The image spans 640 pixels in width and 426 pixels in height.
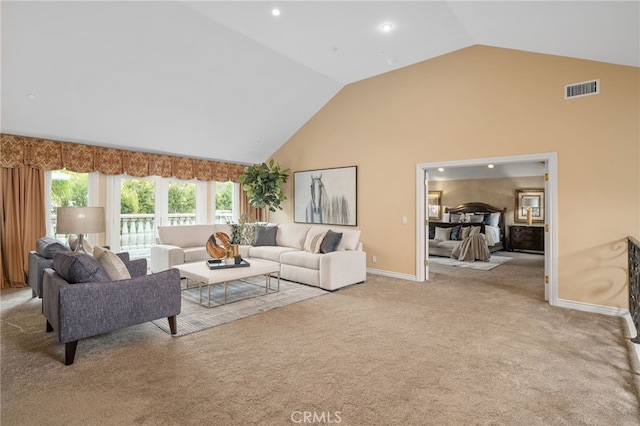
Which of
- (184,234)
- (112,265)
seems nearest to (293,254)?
(184,234)

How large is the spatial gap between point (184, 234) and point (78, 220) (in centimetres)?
217

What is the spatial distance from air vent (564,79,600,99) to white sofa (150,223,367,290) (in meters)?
3.39

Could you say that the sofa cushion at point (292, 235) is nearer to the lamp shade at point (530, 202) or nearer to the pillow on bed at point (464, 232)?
the pillow on bed at point (464, 232)

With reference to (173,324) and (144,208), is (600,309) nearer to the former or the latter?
(173,324)

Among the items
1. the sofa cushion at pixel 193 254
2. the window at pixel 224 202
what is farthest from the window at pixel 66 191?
the window at pixel 224 202

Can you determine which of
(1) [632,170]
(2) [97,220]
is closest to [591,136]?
(1) [632,170]

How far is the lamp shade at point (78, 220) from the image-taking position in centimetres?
390

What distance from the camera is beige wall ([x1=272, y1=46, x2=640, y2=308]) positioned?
3732 millimetres

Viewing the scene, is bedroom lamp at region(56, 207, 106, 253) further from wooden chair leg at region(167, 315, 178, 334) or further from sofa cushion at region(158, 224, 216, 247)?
wooden chair leg at region(167, 315, 178, 334)

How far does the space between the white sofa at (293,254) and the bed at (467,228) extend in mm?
3240

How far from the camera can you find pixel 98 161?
563cm

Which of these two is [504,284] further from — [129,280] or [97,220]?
[97,220]

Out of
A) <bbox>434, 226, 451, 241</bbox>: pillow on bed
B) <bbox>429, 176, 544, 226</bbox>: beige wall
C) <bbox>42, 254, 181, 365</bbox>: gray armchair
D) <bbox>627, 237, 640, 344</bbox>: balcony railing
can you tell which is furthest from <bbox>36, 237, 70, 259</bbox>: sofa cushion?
<bbox>429, 176, 544, 226</bbox>: beige wall

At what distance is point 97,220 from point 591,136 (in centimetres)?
617
